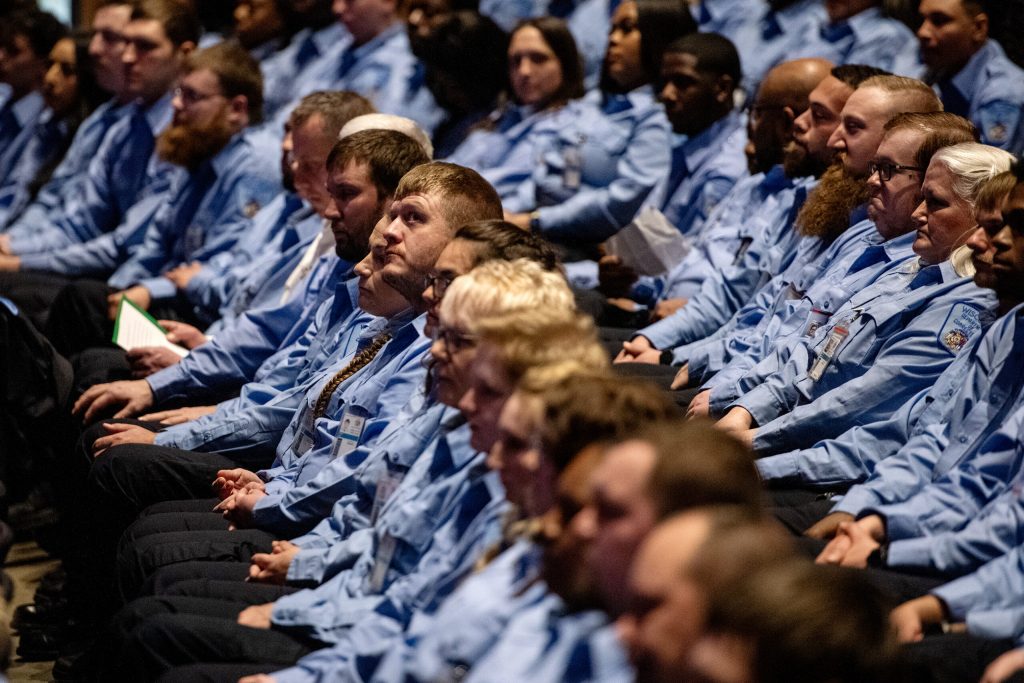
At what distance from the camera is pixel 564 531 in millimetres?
1903

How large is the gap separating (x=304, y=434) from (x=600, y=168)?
212cm

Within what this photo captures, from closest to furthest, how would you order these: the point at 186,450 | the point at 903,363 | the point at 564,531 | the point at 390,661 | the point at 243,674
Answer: the point at 564,531 < the point at 390,661 < the point at 243,674 < the point at 903,363 < the point at 186,450

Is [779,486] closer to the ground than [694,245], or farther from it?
farther from it

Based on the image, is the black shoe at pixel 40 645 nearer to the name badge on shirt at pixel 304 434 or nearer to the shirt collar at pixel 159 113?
the name badge on shirt at pixel 304 434

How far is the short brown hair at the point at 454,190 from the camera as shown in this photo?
3166 mm

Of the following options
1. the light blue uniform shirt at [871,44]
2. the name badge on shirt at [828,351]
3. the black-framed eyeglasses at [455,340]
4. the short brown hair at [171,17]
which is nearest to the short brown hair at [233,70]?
the short brown hair at [171,17]

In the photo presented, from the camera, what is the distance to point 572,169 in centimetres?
518

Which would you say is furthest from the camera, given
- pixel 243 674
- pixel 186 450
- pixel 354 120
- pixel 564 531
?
pixel 354 120

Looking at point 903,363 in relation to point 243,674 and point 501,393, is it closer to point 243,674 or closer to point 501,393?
point 501,393

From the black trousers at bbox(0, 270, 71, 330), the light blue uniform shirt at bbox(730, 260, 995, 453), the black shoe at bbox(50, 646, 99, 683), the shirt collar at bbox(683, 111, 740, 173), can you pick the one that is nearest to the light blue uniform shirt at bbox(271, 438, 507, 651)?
the black shoe at bbox(50, 646, 99, 683)

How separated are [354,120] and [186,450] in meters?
1.05

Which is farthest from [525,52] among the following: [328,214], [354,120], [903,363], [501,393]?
[501,393]

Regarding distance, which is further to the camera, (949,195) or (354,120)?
(354,120)

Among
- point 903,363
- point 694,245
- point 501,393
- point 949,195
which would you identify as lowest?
point 694,245
